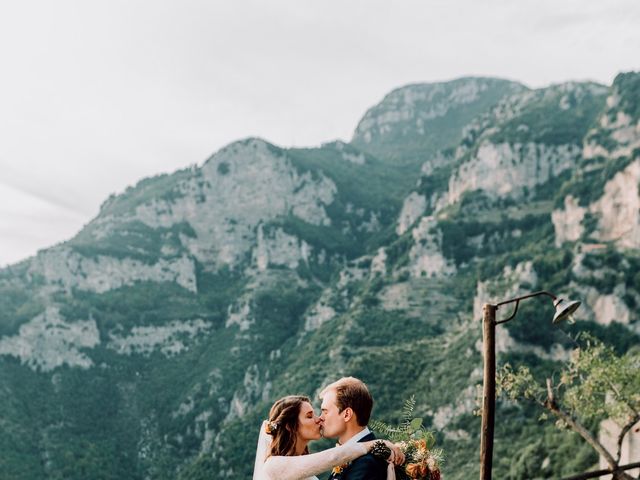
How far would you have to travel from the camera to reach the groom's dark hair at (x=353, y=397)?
18.9 feet

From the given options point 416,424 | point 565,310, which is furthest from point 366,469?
point 565,310

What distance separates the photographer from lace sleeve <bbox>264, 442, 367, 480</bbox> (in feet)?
17.9

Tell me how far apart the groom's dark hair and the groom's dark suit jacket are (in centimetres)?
37

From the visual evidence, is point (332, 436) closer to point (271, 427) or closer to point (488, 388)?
point (271, 427)

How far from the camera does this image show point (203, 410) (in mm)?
173750

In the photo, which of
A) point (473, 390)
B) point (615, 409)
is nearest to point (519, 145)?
point (473, 390)

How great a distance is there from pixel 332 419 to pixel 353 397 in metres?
0.32

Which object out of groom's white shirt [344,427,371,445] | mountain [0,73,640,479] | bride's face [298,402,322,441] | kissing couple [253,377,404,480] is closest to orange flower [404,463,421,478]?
kissing couple [253,377,404,480]

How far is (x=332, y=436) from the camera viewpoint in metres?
5.79

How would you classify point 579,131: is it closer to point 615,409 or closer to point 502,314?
point 502,314

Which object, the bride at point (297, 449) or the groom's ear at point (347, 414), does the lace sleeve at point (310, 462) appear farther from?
the groom's ear at point (347, 414)

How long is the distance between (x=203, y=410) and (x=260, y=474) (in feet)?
580

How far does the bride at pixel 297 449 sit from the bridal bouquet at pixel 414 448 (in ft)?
1.14

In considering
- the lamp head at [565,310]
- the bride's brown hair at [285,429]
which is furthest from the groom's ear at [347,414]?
the lamp head at [565,310]
